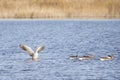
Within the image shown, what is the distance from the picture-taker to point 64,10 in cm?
9969

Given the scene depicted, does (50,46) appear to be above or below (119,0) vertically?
above

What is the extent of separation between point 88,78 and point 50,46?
18616mm

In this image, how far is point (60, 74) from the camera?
3284 centimetres

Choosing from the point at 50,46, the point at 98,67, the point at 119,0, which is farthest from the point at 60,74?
the point at 119,0

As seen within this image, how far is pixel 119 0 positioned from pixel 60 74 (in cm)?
7330

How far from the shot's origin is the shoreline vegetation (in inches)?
3841

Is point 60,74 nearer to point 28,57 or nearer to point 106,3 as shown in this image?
point 28,57

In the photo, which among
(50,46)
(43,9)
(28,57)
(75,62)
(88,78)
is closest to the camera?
(88,78)

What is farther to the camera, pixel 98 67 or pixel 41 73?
pixel 98 67

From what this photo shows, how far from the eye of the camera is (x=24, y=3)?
106 m

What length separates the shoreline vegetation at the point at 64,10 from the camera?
320 ft

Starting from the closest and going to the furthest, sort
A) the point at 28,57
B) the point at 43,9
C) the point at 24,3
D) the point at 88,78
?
the point at 88,78 → the point at 28,57 → the point at 43,9 → the point at 24,3

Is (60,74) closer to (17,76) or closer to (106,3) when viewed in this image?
(17,76)

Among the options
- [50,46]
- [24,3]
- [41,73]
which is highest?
[41,73]
